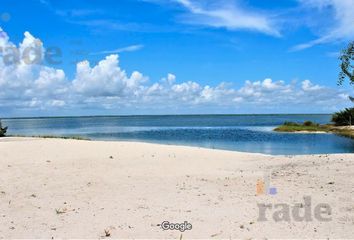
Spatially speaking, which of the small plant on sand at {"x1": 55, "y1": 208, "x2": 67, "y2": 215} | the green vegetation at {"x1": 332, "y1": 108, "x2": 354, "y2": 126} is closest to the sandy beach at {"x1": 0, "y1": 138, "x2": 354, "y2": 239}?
the small plant on sand at {"x1": 55, "y1": 208, "x2": 67, "y2": 215}

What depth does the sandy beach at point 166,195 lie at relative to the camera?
28.1 ft

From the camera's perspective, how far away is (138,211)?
9.77 meters

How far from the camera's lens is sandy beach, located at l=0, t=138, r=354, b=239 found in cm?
856

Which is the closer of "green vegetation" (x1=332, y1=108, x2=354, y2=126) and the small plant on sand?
the small plant on sand

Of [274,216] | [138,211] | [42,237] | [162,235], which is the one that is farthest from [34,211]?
[274,216]

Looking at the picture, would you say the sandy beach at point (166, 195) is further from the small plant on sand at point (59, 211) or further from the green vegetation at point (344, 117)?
the green vegetation at point (344, 117)

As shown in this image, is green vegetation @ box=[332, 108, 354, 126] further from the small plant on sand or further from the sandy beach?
the small plant on sand

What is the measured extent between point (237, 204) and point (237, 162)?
23.5ft

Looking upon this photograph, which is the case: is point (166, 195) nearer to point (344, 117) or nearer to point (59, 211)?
point (59, 211)

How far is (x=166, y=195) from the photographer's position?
1123 centimetres

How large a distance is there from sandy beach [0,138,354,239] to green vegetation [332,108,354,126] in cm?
6985

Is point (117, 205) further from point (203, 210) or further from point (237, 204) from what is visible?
point (237, 204)

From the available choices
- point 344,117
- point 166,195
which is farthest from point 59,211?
point 344,117

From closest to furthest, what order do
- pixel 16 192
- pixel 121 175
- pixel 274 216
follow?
pixel 274 216 < pixel 16 192 < pixel 121 175
